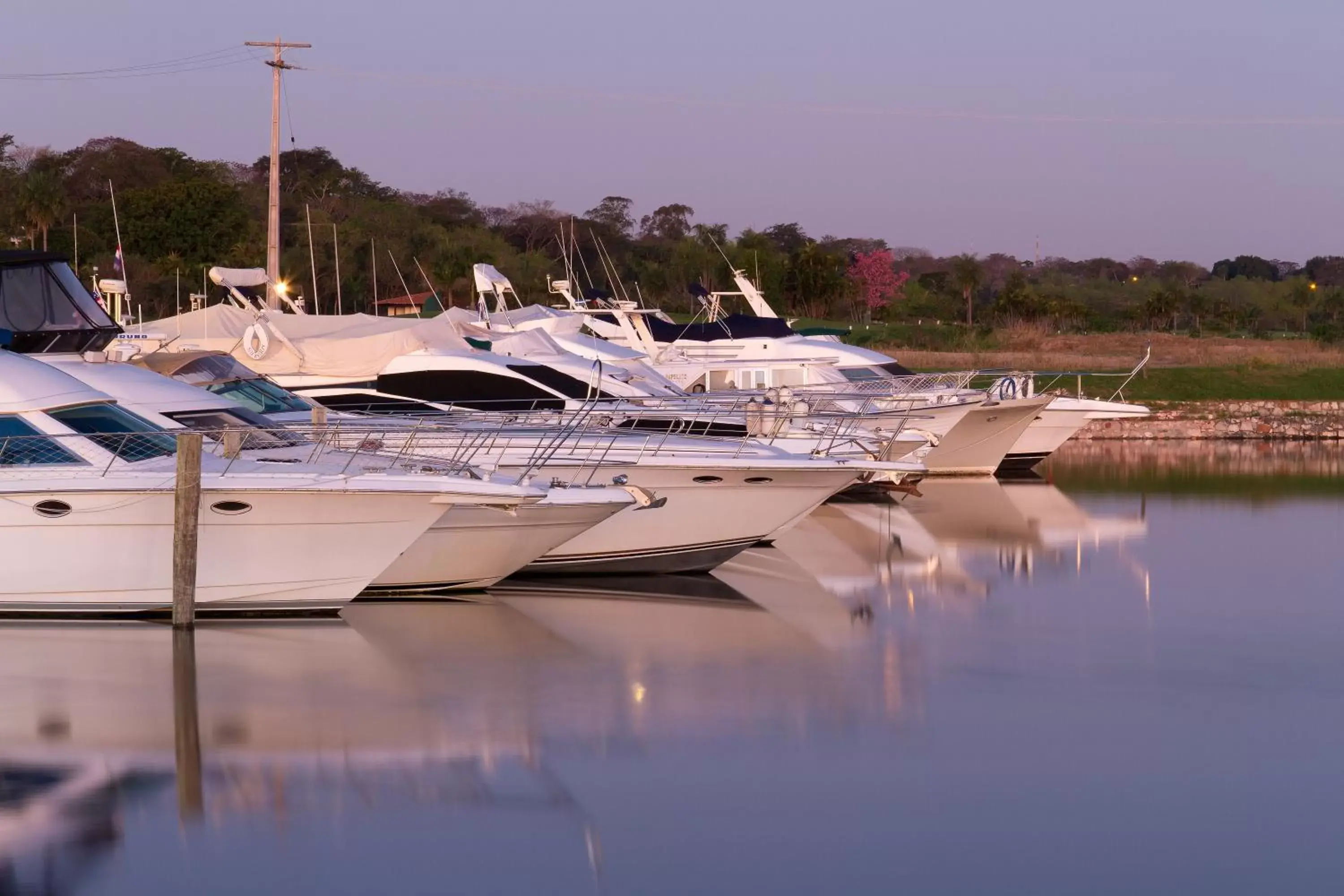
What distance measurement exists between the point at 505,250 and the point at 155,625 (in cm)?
6021

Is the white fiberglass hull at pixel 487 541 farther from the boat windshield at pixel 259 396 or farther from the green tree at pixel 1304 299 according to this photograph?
the green tree at pixel 1304 299

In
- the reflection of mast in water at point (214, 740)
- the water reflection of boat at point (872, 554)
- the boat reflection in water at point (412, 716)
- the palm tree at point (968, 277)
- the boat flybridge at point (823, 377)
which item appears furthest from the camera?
the palm tree at point (968, 277)

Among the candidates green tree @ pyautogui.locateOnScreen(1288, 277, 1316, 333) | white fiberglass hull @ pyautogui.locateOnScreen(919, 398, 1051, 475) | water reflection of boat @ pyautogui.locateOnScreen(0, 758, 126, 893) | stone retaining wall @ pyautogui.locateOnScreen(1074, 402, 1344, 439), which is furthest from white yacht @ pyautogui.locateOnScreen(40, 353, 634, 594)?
green tree @ pyautogui.locateOnScreen(1288, 277, 1316, 333)

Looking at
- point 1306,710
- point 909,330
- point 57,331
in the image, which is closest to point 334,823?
point 1306,710

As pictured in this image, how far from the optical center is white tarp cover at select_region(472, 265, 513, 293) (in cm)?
3238

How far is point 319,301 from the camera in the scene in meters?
61.1

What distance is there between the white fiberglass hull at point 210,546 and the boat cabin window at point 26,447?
0.38 m

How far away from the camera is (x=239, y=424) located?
15781mm

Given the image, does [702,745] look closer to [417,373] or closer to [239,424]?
[239,424]

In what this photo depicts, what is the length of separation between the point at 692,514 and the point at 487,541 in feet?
9.55

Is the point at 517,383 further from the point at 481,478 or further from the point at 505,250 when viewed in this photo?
the point at 505,250

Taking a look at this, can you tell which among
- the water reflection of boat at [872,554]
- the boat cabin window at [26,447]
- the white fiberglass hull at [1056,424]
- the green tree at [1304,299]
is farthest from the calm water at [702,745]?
the green tree at [1304,299]

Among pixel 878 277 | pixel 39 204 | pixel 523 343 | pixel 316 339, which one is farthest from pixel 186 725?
pixel 878 277

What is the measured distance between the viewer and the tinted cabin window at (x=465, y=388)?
22.4 m
